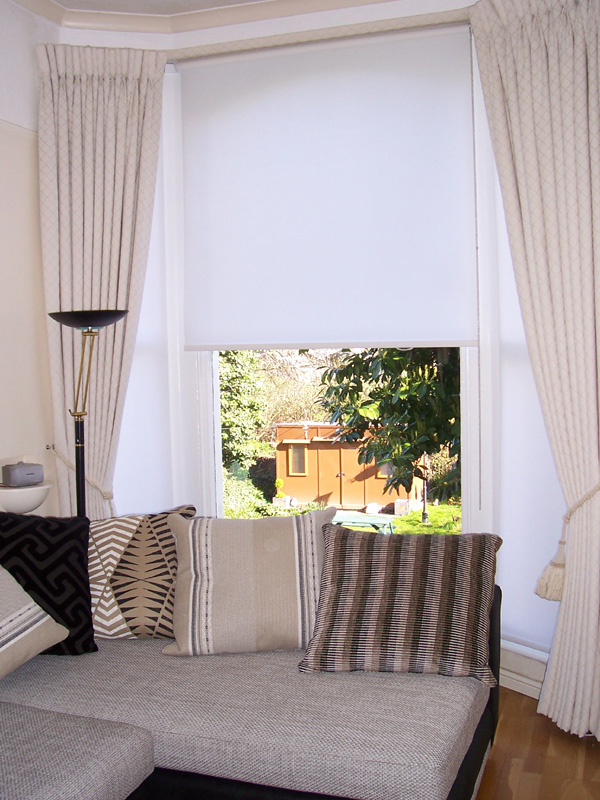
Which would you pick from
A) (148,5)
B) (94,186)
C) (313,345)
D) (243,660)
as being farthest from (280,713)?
(148,5)

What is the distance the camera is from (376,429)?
144 inches

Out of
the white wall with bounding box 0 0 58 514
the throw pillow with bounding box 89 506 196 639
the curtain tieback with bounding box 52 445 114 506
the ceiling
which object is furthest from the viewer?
the curtain tieback with bounding box 52 445 114 506

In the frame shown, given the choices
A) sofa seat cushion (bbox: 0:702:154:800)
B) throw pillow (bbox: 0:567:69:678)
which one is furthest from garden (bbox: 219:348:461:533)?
sofa seat cushion (bbox: 0:702:154:800)

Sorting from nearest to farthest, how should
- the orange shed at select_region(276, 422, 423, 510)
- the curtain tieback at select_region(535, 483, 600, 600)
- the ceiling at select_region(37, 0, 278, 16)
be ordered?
Answer: the curtain tieback at select_region(535, 483, 600, 600) < the ceiling at select_region(37, 0, 278, 16) < the orange shed at select_region(276, 422, 423, 510)

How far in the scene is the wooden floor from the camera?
2.54m

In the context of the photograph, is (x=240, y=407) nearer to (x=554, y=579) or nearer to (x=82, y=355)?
(x=82, y=355)

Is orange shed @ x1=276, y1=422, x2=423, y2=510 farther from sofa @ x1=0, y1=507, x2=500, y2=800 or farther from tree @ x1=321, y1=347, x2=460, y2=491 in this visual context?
sofa @ x1=0, y1=507, x2=500, y2=800

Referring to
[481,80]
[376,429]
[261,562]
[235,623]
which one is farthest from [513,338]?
[235,623]

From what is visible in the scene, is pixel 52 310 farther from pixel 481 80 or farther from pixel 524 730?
pixel 524 730

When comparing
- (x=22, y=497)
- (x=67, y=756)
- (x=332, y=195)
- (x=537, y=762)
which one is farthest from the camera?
(x=332, y=195)

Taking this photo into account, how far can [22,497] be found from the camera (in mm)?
3203

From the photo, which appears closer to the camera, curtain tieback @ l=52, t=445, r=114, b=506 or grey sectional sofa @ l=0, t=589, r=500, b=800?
grey sectional sofa @ l=0, t=589, r=500, b=800

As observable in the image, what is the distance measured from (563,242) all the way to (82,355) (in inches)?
74.3

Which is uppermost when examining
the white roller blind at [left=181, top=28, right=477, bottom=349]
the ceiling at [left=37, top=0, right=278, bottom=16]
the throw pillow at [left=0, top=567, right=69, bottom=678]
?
the ceiling at [left=37, top=0, right=278, bottom=16]
